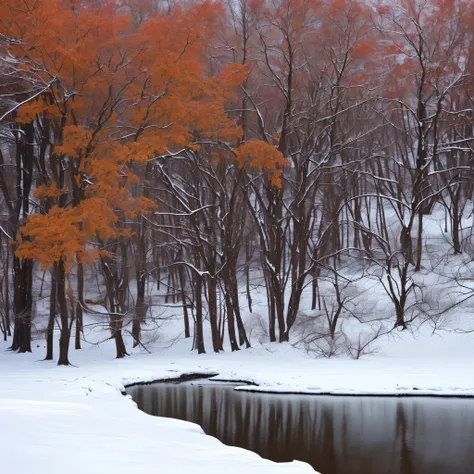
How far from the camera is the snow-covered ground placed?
6.62 meters

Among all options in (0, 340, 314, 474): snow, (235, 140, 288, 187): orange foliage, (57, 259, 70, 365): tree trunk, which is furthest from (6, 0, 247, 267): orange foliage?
(0, 340, 314, 474): snow

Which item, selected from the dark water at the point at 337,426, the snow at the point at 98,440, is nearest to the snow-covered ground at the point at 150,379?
the snow at the point at 98,440

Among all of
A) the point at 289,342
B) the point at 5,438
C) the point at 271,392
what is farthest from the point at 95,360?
the point at 5,438

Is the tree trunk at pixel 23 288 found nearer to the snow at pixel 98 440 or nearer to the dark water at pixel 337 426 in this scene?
the dark water at pixel 337 426

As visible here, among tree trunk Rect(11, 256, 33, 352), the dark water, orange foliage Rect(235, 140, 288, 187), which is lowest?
the dark water

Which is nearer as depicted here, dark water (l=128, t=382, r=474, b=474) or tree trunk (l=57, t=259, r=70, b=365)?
dark water (l=128, t=382, r=474, b=474)

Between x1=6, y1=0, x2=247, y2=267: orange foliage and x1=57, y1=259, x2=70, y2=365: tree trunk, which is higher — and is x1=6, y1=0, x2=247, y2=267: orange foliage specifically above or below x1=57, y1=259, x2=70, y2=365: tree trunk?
above

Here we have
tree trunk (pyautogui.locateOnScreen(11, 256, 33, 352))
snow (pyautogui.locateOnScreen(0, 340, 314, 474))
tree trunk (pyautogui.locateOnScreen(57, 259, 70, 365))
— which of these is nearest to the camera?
snow (pyautogui.locateOnScreen(0, 340, 314, 474))

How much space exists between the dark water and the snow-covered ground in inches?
47.4

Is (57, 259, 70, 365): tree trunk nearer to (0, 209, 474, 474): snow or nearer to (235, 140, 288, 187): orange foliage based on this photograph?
(0, 209, 474, 474): snow

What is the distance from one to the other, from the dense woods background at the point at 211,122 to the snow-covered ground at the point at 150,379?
141cm

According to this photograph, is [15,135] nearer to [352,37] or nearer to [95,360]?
[95,360]

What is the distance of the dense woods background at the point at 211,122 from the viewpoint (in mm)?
18344

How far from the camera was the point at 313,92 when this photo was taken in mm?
24719
